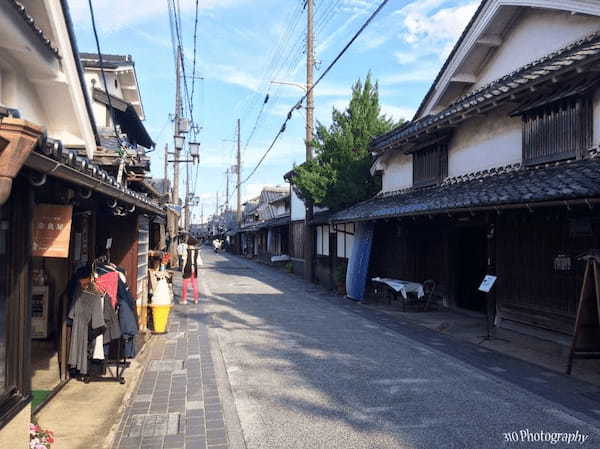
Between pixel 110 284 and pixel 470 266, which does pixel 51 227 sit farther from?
pixel 470 266

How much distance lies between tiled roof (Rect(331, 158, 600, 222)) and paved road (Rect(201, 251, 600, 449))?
285 centimetres

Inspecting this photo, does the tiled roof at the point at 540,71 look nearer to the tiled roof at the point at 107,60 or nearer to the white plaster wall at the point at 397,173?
the white plaster wall at the point at 397,173

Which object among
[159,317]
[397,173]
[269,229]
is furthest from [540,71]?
[269,229]

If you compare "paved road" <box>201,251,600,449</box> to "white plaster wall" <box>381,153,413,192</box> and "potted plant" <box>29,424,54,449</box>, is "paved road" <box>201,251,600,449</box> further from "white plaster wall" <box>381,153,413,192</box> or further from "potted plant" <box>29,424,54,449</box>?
"white plaster wall" <box>381,153,413,192</box>

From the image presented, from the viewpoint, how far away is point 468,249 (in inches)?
549

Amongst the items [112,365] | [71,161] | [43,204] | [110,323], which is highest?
[71,161]

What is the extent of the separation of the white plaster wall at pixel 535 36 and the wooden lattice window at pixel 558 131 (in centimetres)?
180

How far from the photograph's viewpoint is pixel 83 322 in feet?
20.7

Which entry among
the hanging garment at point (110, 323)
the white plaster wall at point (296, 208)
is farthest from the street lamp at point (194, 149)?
the hanging garment at point (110, 323)

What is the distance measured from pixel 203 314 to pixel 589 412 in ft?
32.4

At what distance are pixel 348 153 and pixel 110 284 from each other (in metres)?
14.6

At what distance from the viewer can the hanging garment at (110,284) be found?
6.60m

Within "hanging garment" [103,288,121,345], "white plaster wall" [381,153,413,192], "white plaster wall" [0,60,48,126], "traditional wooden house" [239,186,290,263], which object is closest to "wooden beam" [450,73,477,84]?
"white plaster wall" [381,153,413,192]

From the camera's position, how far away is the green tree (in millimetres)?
19953
